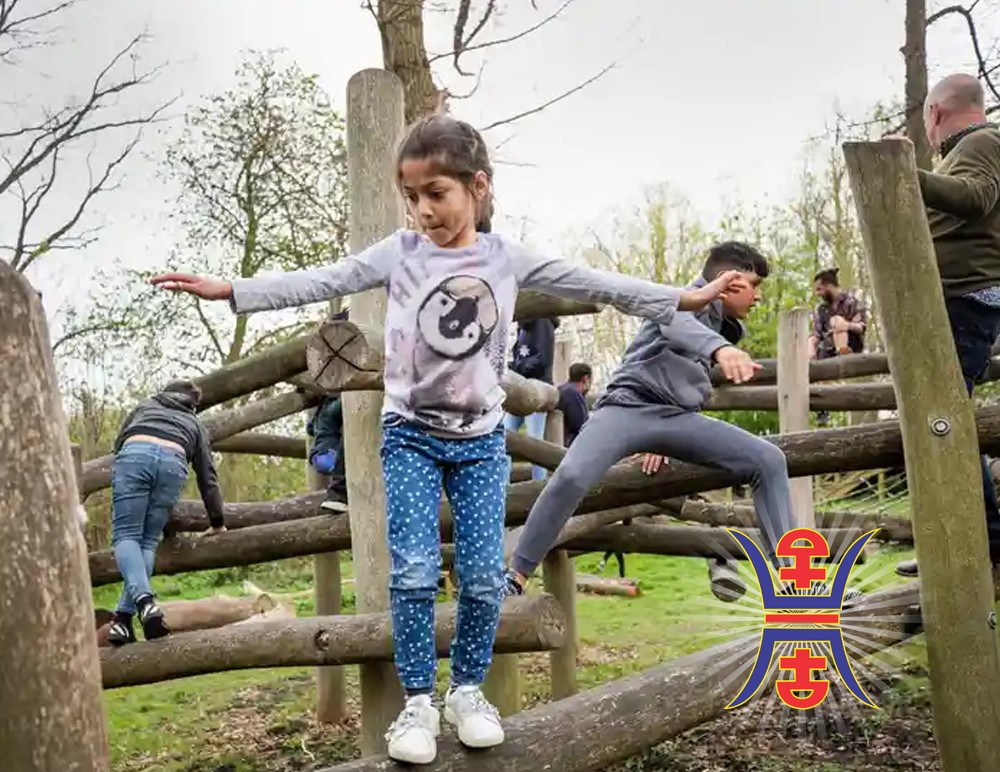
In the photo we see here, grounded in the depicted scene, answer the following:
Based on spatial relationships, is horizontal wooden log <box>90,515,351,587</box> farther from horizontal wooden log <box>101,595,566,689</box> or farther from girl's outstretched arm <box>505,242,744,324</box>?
girl's outstretched arm <box>505,242,744,324</box>

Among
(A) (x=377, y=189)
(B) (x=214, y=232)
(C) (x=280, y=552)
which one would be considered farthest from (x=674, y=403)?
(B) (x=214, y=232)

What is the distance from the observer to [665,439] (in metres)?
3.43

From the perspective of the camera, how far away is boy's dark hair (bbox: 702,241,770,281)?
3.54 meters

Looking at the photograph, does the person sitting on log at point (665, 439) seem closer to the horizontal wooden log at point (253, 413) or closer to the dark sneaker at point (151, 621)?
the dark sneaker at point (151, 621)

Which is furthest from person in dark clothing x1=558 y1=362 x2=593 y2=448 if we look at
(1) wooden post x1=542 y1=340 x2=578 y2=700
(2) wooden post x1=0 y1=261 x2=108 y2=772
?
(2) wooden post x1=0 y1=261 x2=108 y2=772

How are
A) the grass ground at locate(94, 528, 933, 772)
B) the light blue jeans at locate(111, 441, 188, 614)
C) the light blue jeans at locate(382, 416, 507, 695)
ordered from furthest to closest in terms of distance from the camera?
the grass ground at locate(94, 528, 933, 772)
the light blue jeans at locate(111, 441, 188, 614)
the light blue jeans at locate(382, 416, 507, 695)

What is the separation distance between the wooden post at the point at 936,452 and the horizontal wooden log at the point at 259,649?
165cm

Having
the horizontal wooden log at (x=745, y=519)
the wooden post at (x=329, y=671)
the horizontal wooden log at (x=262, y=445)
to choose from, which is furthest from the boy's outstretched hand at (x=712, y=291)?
the wooden post at (x=329, y=671)

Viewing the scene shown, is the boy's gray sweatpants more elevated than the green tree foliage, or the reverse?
the green tree foliage

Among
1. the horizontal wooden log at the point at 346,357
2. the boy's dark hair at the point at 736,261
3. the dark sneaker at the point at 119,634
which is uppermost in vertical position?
the boy's dark hair at the point at 736,261

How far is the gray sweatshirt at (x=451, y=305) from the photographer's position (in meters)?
2.48

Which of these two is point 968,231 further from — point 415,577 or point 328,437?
point 328,437

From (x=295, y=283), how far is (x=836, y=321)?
23.5 feet

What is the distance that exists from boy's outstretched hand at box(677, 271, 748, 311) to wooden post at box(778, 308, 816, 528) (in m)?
4.29
